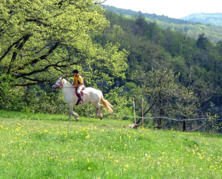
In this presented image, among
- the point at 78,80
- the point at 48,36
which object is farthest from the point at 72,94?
the point at 48,36

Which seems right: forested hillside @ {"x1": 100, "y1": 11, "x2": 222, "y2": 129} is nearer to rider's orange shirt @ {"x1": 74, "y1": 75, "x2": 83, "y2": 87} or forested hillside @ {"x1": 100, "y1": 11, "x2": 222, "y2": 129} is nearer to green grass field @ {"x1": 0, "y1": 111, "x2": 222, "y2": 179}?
rider's orange shirt @ {"x1": 74, "y1": 75, "x2": 83, "y2": 87}

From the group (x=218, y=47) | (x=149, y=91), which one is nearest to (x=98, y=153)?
(x=149, y=91)

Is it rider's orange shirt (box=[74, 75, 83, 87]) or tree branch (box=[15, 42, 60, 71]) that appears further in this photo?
tree branch (box=[15, 42, 60, 71])

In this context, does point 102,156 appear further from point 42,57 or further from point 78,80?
point 42,57

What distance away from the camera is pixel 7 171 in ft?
27.4

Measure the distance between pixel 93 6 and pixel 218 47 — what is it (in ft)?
471

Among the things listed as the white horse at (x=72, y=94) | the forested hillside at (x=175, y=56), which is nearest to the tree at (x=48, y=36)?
the white horse at (x=72, y=94)

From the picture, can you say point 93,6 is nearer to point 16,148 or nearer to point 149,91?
point 149,91

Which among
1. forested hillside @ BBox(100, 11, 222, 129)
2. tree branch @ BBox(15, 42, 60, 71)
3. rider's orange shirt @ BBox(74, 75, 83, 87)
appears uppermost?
tree branch @ BBox(15, 42, 60, 71)

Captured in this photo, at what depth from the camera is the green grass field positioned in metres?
8.76

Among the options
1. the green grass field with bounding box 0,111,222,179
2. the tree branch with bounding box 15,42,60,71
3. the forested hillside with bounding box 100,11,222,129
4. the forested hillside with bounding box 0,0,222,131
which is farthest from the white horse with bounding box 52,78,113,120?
the forested hillside with bounding box 100,11,222,129

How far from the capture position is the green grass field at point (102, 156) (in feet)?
28.7

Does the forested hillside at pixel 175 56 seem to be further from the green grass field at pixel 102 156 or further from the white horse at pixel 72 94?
the green grass field at pixel 102 156

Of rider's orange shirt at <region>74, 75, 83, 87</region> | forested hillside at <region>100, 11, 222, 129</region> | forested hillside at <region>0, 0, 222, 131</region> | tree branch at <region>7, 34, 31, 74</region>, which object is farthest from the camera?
forested hillside at <region>100, 11, 222, 129</region>
